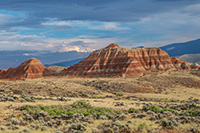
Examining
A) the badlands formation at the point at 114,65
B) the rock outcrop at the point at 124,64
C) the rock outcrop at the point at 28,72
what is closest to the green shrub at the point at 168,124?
the rock outcrop at the point at 124,64

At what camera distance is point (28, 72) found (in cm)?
11075

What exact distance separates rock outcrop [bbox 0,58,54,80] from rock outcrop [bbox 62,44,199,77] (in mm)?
14670

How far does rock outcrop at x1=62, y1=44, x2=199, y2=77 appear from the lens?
94.1 meters

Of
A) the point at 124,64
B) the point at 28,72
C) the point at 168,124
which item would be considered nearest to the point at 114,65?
the point at 124,64

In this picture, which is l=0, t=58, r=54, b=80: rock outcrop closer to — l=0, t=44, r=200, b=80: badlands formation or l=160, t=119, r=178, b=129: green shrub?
l=0, t=44, r=200, b=80: badlands formation

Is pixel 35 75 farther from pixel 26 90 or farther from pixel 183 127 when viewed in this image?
pixel 183 127

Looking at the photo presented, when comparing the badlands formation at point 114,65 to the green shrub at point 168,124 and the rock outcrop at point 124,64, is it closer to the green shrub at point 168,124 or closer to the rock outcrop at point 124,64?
the rock outcrop at point 124,64

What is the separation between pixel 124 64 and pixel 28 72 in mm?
56275

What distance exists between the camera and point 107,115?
17266mm

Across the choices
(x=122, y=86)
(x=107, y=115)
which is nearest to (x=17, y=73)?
(x=122, y=86)

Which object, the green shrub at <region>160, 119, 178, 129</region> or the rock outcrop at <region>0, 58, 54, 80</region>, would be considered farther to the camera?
the rock outcrop at <region>0, 58, 54, 80</region>

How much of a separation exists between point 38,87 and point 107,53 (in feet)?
236

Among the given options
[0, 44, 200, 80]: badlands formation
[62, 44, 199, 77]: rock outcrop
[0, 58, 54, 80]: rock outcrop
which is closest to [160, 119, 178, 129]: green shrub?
[62, 44, 199, 77]: rock outcrop

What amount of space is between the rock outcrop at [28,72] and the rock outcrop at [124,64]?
14.7 meters
